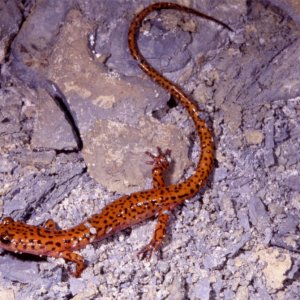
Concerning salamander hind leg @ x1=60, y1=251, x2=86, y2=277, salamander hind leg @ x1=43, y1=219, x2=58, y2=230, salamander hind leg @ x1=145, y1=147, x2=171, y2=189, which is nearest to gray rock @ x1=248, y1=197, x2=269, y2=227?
salamander hind leg @ x1=145, y1=147, x2=171, y2=189

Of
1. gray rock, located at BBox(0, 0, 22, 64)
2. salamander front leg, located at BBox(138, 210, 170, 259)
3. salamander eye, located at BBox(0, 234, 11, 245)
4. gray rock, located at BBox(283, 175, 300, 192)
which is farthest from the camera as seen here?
gray rock, located at BBox(0, 0, 22, 64)

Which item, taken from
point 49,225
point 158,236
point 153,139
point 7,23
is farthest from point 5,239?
point 7,23

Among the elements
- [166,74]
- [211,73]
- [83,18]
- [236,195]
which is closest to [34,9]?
[83,18]

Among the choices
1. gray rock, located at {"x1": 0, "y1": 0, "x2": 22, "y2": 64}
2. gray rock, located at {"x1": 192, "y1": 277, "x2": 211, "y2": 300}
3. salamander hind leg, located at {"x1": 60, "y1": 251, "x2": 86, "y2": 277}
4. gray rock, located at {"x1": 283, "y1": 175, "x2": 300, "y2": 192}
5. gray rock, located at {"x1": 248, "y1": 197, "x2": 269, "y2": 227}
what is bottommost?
salamander hind leg, located at {"x1": 60, "y1": 251, "x2": 86, "y2": 277}

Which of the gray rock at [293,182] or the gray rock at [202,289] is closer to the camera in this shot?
the gray rock at [202,289]

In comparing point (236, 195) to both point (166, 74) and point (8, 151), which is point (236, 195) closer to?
point (166, 74)

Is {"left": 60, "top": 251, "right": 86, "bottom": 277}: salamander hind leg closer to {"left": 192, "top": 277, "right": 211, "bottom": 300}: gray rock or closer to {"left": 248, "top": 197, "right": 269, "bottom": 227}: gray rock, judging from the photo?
{"left": 192, "top": 277, "right": 211, "bottom": 300}: gray rock

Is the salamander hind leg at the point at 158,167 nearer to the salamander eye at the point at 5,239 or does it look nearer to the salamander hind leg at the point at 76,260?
the salamander hind leg at the point at 76,260

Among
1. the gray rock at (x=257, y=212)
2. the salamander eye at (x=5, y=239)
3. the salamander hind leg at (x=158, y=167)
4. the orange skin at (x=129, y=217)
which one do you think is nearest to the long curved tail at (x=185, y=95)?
the orange skin at (x=129, y=217)
